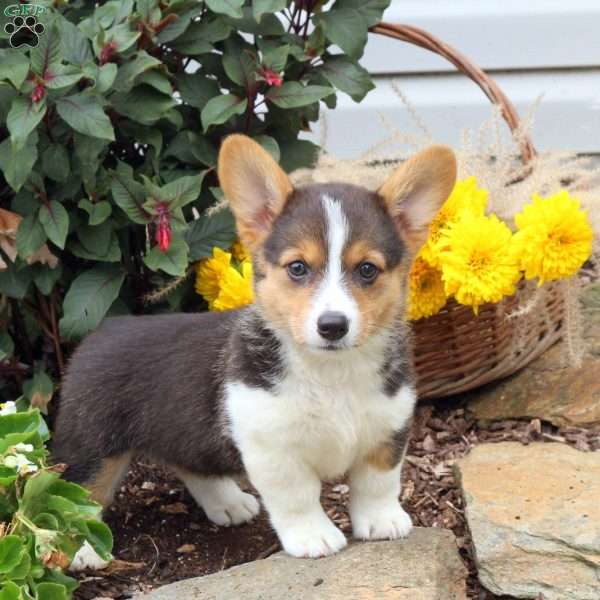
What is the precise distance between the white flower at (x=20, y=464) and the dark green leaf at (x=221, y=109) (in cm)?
178

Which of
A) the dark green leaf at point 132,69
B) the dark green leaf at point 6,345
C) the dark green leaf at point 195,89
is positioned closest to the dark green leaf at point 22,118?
the dark green leaf at point 132,69

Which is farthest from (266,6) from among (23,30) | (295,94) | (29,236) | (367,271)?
(367,271)

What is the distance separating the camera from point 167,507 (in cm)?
→ 505

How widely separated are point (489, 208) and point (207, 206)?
134 cm

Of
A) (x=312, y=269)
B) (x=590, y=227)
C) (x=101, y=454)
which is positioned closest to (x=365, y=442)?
(x=312, y=269)

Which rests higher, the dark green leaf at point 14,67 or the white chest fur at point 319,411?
the dark green leaf at point 14,67

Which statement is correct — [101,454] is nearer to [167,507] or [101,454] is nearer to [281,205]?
[167,507]

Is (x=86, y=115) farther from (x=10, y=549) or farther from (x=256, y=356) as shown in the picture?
(x=10, y=549)

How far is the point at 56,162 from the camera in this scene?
4711 millimetres

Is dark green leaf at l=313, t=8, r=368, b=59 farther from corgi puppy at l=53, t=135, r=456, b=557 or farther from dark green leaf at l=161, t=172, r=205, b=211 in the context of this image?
corgi puppy at l=53, t=135, r=456, b=557

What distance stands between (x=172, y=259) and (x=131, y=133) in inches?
24.6

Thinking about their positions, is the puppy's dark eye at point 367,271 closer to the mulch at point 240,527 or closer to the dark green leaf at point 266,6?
the mulch at point 240,527

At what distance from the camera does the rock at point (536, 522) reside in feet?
12.7

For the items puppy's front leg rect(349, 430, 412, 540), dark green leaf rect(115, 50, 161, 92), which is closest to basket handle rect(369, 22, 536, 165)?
dark green leaf rect(115, 50, 161, 92)
